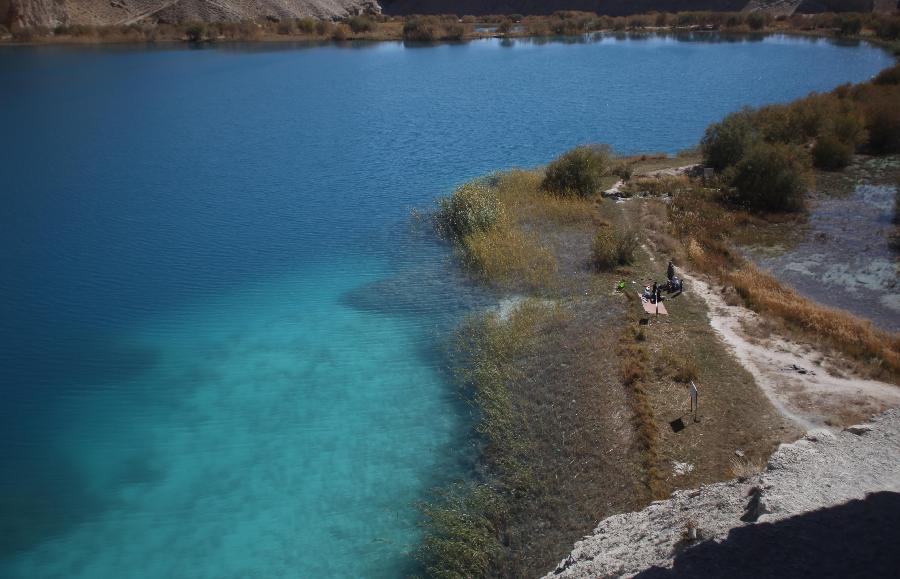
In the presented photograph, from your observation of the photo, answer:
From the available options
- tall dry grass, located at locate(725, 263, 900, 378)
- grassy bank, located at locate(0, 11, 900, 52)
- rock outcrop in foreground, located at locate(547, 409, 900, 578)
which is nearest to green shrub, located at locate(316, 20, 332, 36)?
grassy bank, located at locate(0, 11, 900, 52)

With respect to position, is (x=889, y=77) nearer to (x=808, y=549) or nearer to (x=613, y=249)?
(x=613, y=249)

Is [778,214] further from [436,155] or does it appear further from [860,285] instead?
[436,155]

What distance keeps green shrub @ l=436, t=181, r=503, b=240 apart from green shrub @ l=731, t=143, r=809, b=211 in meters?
10.9

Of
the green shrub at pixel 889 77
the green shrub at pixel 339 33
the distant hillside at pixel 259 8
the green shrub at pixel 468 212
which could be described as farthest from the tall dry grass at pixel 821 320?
the distant hillside at pixel 259 8

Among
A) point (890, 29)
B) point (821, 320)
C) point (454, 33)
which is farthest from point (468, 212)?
point (890, 29)

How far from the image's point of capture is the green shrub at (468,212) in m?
25.9

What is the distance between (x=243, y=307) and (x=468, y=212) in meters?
9.32

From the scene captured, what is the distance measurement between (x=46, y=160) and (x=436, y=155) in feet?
68.5

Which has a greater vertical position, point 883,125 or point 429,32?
point 429,32

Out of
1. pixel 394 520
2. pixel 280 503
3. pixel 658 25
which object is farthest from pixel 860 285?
pixel 658 25

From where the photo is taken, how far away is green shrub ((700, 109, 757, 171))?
32.0m

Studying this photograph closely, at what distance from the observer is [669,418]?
14.7 m

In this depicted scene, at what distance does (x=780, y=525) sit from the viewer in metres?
10.1

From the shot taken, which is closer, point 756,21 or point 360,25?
point 756,21
